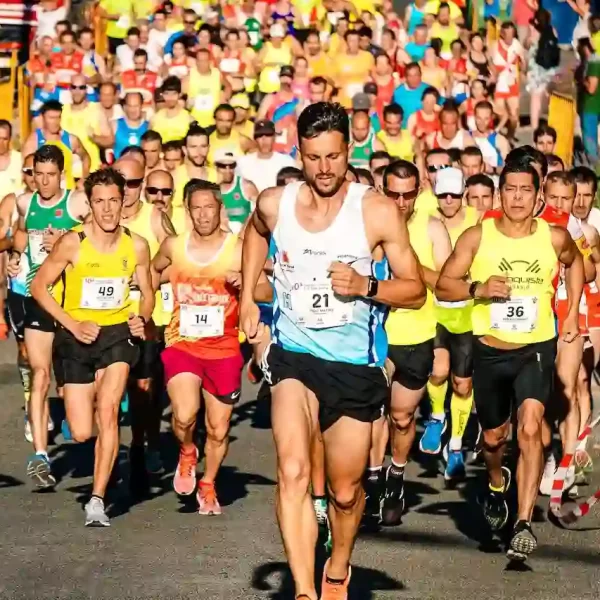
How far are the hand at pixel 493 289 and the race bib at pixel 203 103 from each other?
11.0 meters

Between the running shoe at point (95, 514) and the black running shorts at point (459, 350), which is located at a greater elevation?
the black running shorts at point (459, 350)

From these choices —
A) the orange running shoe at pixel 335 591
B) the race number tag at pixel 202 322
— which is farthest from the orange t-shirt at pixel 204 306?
the orange running shoe at pixel 335 591

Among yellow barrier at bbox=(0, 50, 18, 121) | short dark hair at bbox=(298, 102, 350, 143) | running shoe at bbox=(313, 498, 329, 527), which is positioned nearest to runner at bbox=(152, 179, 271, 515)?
running shoe at bbox=(313, 498, 329, 527)

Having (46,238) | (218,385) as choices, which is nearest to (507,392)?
(218,385)

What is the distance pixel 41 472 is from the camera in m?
10.1

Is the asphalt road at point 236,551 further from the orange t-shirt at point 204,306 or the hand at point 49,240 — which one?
the hand at point 49,240

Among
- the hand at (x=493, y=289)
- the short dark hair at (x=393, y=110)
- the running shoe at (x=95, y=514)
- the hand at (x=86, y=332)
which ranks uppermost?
the short dark hair at (x=393, y=110)

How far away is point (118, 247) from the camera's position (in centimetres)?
948

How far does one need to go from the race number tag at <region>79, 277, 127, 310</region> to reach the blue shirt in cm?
1005

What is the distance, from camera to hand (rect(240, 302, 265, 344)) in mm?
7027

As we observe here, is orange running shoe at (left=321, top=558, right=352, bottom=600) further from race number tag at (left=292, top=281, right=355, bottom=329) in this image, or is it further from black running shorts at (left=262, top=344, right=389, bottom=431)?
race number tag at (left=292, top=281, right=355, bottom=329)

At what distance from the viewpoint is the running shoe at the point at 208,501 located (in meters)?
9.40

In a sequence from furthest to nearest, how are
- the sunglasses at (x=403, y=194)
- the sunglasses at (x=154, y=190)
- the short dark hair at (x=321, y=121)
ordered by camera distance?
the sunglasses at (x=154, y=190), the sunglasses at (x=403, y=194), the short dark hair at (x=321, y=121)

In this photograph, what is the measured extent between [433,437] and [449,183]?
1718 mm
